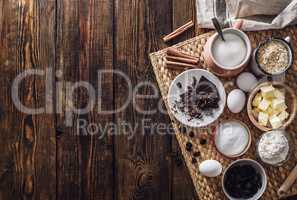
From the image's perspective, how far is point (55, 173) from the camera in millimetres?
1372

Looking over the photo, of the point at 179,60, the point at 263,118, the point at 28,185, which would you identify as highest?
the point at 179,60

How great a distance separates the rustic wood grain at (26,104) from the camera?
1369 millimetres

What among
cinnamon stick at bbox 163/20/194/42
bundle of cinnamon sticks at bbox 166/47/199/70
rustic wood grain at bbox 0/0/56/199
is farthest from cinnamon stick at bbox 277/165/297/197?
rustic wood grain at bbox 0/0/56/199

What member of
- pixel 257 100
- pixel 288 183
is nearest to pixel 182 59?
pixel 257 100

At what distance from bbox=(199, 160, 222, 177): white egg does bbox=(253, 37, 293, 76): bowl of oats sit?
0.27 m

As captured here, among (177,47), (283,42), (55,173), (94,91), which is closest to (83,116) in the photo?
(94,91)

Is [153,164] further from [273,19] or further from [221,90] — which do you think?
[273,19]

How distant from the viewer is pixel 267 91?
1.21 metres

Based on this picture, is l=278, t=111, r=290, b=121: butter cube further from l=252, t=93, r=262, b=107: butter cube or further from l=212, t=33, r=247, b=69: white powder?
l=212, t=33, r=247, b=69: white powder

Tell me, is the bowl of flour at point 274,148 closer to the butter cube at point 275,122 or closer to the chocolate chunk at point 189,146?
the butter cube at point 275,122

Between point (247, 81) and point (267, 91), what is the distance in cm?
6

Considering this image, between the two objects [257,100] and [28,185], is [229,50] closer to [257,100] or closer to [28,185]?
[257,100]

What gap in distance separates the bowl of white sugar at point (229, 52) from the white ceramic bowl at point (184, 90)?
0.11 ft

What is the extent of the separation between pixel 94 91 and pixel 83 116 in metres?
0.08
